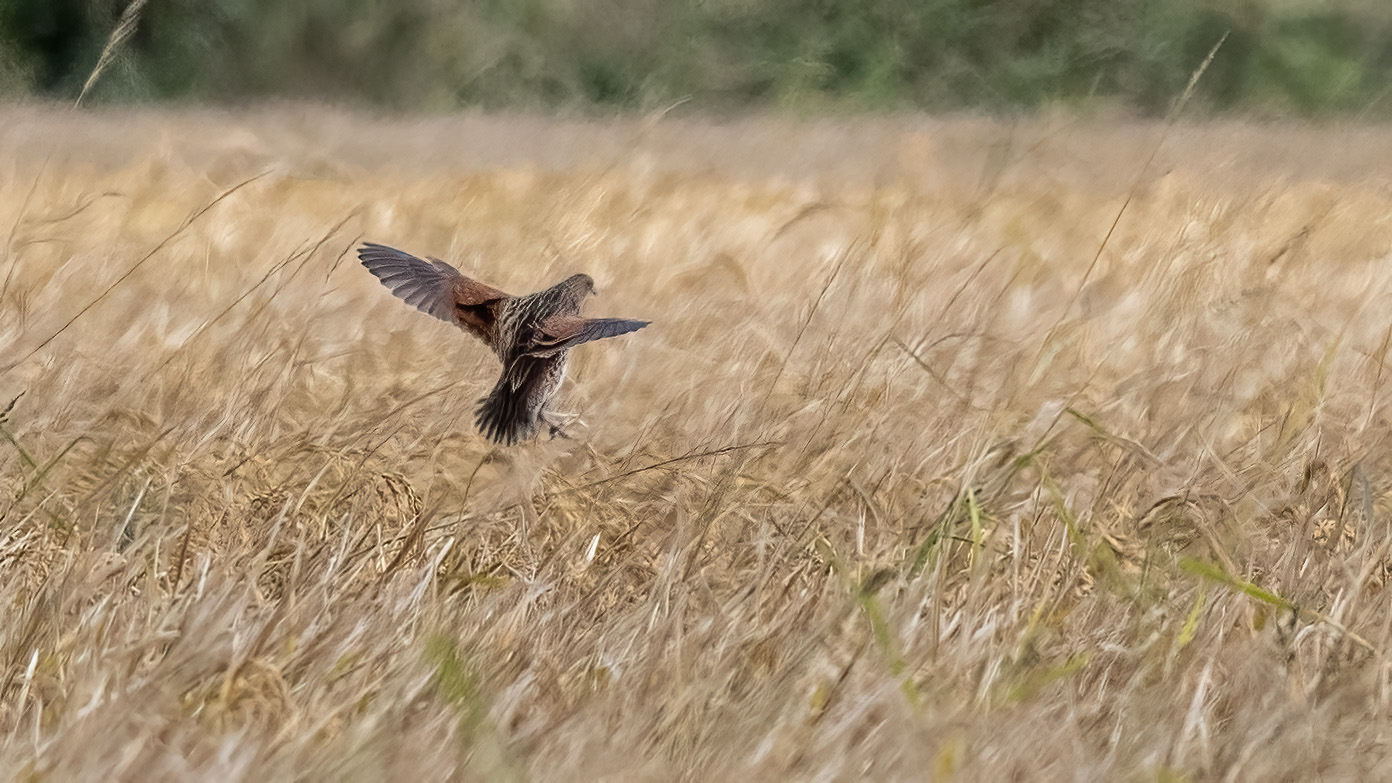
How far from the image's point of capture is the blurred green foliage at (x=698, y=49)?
12328 millimetres

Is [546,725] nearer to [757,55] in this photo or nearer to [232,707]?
[232,707]

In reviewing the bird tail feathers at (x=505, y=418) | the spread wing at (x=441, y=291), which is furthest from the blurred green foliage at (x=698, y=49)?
the bird tail feathers at (x=505, y=418)

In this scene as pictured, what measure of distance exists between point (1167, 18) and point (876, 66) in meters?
2.63

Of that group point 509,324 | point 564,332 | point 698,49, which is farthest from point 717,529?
point 698,49

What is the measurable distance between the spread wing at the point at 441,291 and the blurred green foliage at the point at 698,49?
9.82 metres

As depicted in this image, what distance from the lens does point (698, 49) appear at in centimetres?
1315

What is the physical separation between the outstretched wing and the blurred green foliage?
10051mm

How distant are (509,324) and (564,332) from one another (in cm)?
16

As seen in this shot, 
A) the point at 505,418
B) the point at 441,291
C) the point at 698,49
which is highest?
the point at 441,291

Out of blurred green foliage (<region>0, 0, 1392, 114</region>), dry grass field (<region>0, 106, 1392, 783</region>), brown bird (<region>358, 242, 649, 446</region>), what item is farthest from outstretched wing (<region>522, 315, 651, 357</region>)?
blurred green foliage (<region>0, 0, 1392, 114</region>)

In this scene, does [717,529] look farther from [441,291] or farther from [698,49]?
[698,49]

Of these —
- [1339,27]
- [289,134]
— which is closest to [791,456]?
[289,134]

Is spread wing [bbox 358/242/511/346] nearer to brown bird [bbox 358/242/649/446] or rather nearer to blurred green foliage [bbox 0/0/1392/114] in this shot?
brown bird [bbox 358/242/649/446]

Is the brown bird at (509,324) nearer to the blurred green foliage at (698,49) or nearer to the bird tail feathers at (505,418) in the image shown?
the bird tail feathers at (505,418)
